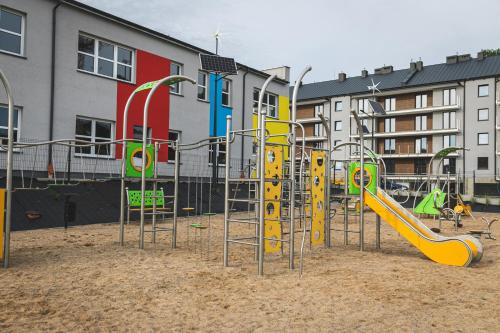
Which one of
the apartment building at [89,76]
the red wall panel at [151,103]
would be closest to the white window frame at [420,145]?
the apartment building at [89,76]

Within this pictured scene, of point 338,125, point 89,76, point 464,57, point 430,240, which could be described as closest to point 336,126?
point 338,125

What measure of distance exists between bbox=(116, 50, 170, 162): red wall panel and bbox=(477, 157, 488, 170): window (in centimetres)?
3541

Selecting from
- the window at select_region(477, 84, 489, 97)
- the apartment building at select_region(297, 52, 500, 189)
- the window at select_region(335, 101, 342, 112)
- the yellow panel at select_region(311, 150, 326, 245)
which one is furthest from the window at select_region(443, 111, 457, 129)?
the yellow panel at select_region(311, 150, 326, 245)

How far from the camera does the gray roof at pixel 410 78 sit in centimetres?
4478

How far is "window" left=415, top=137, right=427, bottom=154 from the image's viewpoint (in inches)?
1923

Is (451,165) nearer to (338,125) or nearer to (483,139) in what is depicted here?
(483,139)

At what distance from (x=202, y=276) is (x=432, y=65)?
51.1 m

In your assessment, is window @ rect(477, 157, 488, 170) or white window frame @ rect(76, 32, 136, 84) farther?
window @ rect(477, 157, 488, 170)

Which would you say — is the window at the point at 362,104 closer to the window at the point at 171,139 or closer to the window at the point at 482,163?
the window at the point at 482,163

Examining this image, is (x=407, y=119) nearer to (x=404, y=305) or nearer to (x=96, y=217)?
(x=96, y=217)

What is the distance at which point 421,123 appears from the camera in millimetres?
49250

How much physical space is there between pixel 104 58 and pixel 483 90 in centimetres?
3911

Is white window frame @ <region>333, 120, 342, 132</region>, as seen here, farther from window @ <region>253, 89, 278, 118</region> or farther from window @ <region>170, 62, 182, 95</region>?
window @ <region>170, 62, 182, 95</region>

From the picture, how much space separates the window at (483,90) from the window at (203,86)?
3287cm
